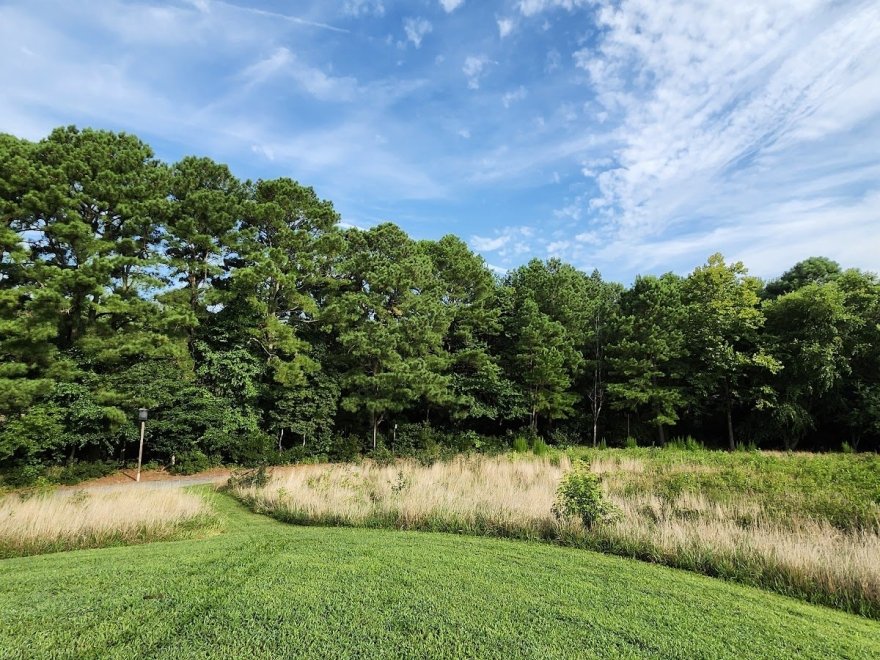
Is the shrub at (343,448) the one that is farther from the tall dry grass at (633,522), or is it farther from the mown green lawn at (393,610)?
the mown green lawn at (393,610)

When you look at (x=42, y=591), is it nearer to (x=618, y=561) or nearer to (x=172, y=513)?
(x=172, y=513)

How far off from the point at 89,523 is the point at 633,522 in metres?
8.31

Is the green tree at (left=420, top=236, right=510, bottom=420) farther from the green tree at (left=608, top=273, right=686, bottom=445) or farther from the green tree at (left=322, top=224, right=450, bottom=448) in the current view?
the green tree at (left=608, top=273, right=686, bottom=445)

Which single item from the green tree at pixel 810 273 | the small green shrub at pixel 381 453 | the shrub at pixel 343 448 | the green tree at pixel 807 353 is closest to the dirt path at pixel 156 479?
the shrub at pixel 343 448

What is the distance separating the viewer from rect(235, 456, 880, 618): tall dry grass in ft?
15.3

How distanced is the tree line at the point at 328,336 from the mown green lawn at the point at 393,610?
13.4 metres

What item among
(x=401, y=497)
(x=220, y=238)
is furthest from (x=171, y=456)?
(x=401, y=497)

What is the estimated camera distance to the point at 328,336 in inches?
907

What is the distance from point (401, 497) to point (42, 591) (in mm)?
5458

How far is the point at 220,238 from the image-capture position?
19688 millimetres

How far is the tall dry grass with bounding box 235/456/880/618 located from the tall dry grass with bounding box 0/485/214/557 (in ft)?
6.03

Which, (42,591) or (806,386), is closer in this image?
(42,591)

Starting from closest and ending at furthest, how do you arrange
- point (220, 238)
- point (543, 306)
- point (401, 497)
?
point (401, 497) < point (220, 238) < point (543, 306)

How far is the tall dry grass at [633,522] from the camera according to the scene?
4.66m
